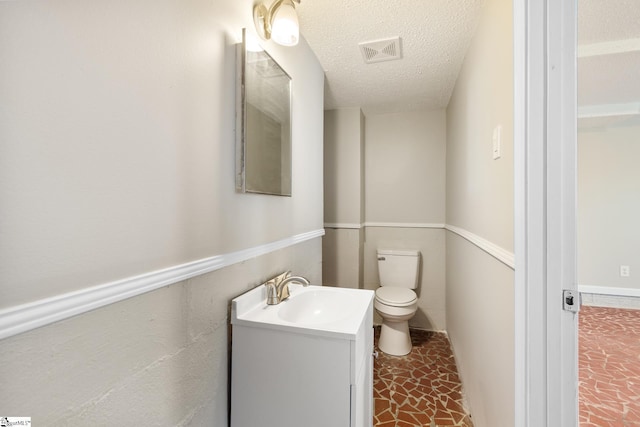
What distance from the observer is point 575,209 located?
0.84 m

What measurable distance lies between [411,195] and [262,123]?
2.03 m

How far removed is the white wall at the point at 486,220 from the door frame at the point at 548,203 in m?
0.11

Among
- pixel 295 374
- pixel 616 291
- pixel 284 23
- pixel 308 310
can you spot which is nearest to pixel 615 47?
pixel 616 291

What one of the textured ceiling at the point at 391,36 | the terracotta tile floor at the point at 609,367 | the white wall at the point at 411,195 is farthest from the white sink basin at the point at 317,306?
the white wall at the point at 411,195

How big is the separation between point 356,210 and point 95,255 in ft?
7.41

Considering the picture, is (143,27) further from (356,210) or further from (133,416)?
(356,210)

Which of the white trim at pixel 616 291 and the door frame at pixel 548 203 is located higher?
the door frame at pixel 548 203

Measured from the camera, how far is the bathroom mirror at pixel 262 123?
41.4 inches

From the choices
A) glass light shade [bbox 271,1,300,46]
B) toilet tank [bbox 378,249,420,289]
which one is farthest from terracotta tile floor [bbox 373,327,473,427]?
glass light shade [bbox 271,1,300,46]

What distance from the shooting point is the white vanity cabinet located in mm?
892

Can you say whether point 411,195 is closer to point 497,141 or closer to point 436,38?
point 436,38

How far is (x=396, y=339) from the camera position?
223cm

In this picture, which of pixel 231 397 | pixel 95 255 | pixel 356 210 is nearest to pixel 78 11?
pixel 95 255

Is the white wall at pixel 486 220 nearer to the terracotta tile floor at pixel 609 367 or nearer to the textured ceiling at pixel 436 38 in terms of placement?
the textured ceiling at pixel 436 38
